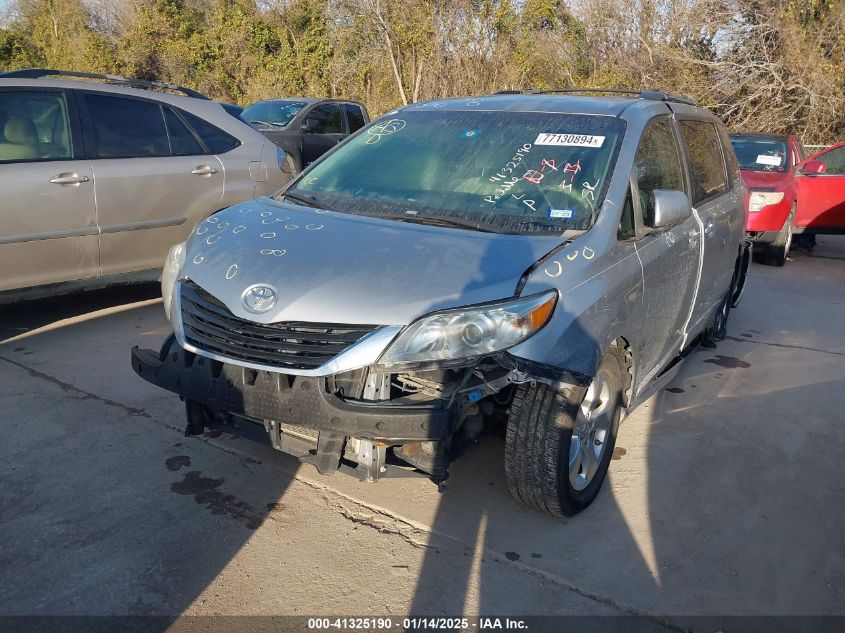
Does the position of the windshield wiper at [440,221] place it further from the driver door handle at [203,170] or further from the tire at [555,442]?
the driver door handle at [203,170]

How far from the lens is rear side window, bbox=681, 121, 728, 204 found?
15.2 ft

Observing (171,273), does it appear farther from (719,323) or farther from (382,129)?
(719,323)

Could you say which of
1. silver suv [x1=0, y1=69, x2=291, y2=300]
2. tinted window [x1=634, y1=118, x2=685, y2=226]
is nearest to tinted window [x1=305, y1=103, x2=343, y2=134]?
silver suv [x1=0, y1=69, x2=291, y2=300]

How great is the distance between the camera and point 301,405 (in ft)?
9.34

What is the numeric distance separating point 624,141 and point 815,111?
48.6 feet

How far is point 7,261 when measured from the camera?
5.11 meters

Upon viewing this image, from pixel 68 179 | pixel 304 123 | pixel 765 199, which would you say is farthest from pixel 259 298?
pixel 304 123

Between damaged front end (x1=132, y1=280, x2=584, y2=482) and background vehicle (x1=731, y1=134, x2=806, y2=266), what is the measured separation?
→ 7.00 metres

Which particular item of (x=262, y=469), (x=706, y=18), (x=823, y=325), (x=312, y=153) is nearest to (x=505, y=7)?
(x=706, y=18)

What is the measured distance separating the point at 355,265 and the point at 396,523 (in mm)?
1158

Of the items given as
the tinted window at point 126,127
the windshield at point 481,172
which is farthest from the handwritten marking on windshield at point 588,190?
the tinted window at point 126,127

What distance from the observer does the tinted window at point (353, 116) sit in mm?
13078

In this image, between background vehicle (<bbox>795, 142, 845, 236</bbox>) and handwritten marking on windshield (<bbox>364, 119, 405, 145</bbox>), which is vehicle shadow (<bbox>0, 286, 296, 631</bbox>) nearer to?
handwritten marking on windshield (<bbox>364, 119, 405, 145</bbox>)

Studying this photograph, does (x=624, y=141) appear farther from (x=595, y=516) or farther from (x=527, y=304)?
(x=595, y=516)
